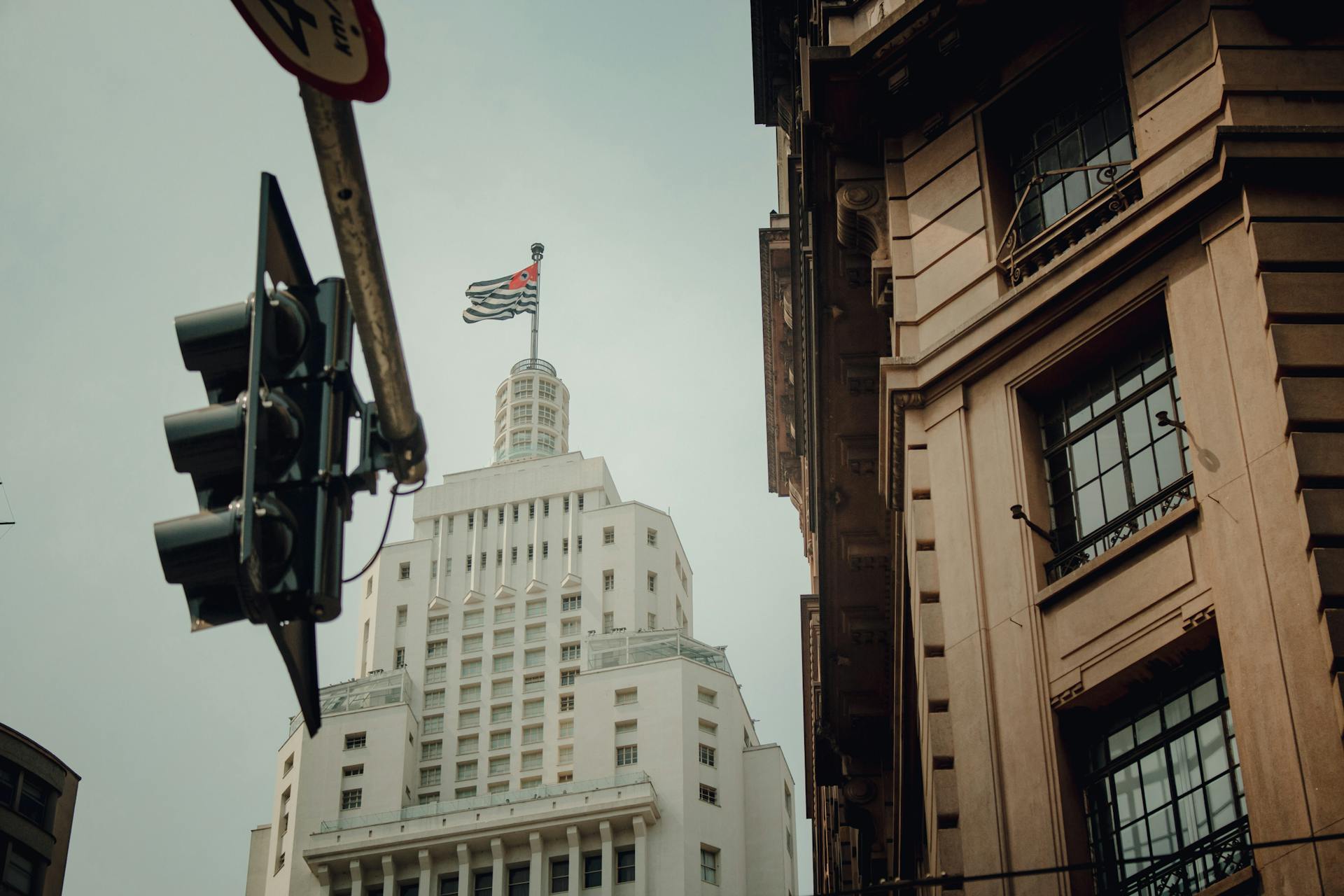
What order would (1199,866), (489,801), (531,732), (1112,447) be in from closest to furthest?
1. (1199,866)
2. (1112,447)
3. (489,801)
4. (531,732)

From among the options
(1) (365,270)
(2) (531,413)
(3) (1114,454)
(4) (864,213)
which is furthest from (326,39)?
(2) (531,413)

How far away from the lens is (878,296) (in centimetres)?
2238

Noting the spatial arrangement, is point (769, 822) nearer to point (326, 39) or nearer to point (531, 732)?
point (531, 732)

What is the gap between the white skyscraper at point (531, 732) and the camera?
365ft

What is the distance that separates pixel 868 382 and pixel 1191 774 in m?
12.2

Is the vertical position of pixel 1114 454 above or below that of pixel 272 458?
above

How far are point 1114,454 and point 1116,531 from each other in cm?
103

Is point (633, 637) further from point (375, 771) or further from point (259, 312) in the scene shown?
point (259, 312)

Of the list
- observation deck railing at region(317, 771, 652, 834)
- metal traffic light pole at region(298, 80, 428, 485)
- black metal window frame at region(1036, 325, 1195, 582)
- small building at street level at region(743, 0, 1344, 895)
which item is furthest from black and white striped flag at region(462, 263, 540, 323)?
metal traffic light pole at region(298, 80, 428, 485)

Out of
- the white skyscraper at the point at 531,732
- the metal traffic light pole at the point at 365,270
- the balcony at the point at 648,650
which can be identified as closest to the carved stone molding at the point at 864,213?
the metal traffic light pole at the point at 365,270

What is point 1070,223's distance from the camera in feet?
62.1

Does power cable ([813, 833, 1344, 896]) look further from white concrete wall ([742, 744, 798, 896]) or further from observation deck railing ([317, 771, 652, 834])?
observation deck railing ([317, 771, 652, 834])

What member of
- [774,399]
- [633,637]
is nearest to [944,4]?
[774,399]

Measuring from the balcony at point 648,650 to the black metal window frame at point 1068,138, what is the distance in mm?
99690
